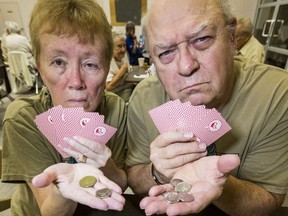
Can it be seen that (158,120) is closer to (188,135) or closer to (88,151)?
(188,135)

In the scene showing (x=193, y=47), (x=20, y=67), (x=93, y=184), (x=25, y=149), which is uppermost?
(x=193, y=47)

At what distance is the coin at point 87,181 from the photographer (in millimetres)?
636

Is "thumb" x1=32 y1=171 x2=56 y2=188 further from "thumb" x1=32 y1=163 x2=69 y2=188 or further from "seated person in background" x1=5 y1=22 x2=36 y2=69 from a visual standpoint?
"seated person in background" x1=5 y1=22 x2=36 y2=69

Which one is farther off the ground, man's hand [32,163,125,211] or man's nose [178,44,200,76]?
man's nose [178,44,200,76]

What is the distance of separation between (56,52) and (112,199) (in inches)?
24.1

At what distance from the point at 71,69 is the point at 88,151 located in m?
0.36

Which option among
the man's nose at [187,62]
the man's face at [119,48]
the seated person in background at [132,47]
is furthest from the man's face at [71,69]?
the seated person in background at [132,47]

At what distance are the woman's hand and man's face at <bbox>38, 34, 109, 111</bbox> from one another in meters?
0.23

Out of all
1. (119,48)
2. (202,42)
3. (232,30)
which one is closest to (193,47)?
(202,42)

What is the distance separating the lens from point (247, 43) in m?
3.32

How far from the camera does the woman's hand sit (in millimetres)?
736

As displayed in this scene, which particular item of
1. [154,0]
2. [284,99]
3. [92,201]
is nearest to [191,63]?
[154,0]

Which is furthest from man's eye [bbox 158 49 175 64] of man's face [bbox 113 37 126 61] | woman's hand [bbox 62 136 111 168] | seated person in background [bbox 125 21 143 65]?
seated person in background [bbox 125 21 143 65]

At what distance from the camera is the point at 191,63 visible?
0.87 meters
